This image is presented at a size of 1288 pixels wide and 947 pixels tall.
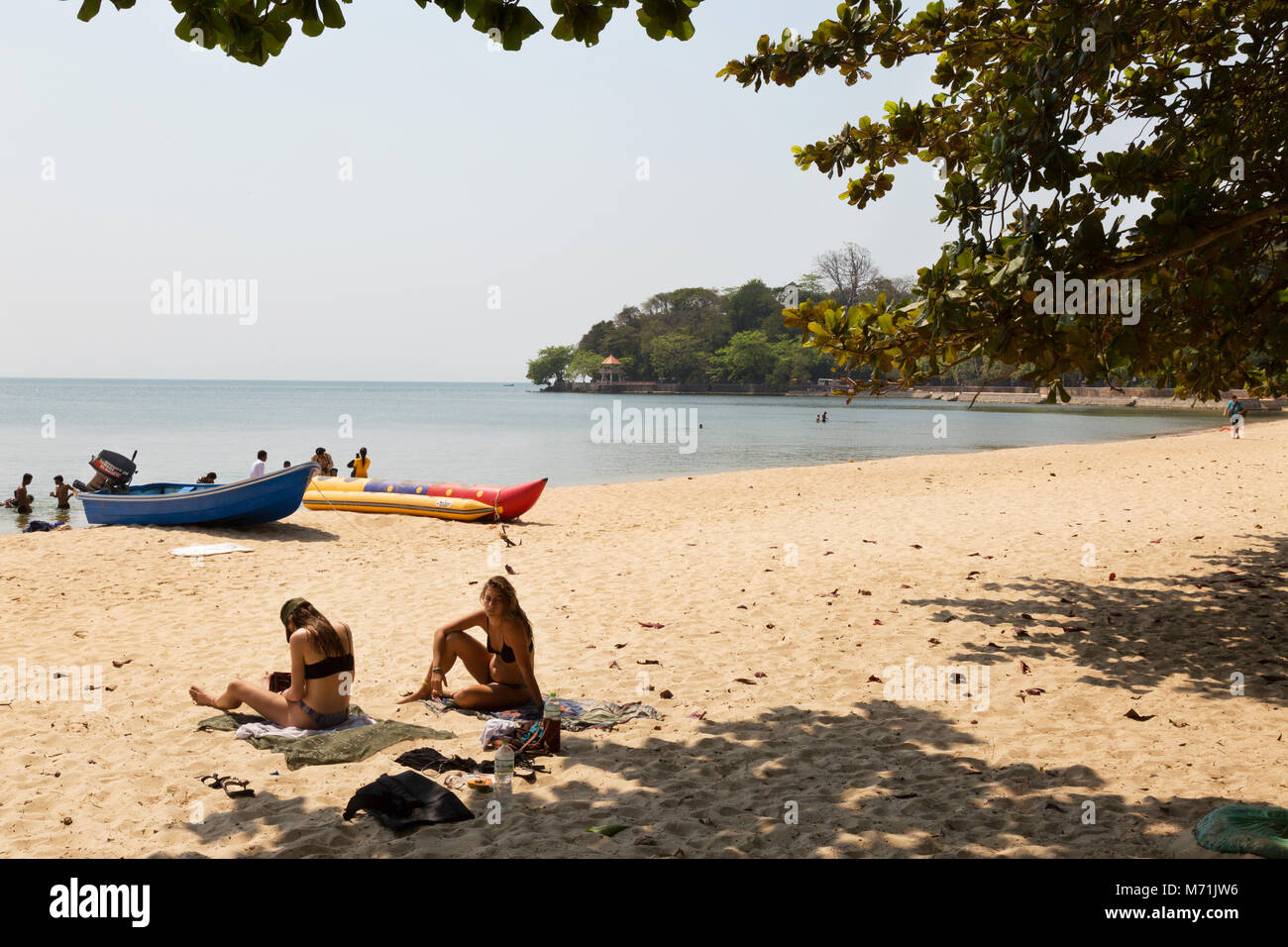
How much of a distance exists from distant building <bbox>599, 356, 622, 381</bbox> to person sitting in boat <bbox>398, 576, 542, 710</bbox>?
453 feet

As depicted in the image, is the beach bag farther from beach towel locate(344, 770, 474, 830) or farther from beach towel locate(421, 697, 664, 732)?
beach towel locate(344, 770, 474, 830)

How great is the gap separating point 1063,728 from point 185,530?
45.2 ft

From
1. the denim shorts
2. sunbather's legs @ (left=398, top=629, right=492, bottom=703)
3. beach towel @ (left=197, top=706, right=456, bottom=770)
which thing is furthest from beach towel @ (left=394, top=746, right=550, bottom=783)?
sunbather's legs @ (left=398, top=629, right=492, bottom=703)

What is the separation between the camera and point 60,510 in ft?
73.3

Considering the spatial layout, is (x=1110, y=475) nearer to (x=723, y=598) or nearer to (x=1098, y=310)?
(x=723, y=598)

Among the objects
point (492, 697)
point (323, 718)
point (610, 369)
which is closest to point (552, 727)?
point (492, 697)

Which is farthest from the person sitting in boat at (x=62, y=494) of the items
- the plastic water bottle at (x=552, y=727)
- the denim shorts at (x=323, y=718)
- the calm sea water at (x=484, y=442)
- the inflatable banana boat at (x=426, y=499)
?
the plastic water bottle at (x=552, y=727)

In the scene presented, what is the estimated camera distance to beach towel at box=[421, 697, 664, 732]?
19.5 feet

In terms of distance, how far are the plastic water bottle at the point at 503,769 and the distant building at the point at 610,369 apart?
139652mm

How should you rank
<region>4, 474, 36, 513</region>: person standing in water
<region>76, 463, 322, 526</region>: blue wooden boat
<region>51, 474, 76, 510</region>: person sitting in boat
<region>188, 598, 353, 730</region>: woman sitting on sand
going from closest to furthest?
1. <region>188, 598, 353, 730</region>: woman sitting on sand
2. <region>76, 463, 322, 526</region>: blue wooden boat
3. <region>4, 474, 36, 513</region>: person standing in water
4. <region>51, 474, 76, 510</region>: person sitting in boat

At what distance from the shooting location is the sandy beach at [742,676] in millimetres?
4387

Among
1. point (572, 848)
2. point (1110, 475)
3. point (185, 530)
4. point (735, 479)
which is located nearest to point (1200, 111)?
point (572, 848)

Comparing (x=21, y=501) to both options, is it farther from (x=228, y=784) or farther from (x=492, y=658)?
(x=228, y=784)

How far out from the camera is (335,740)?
17.9 ft
